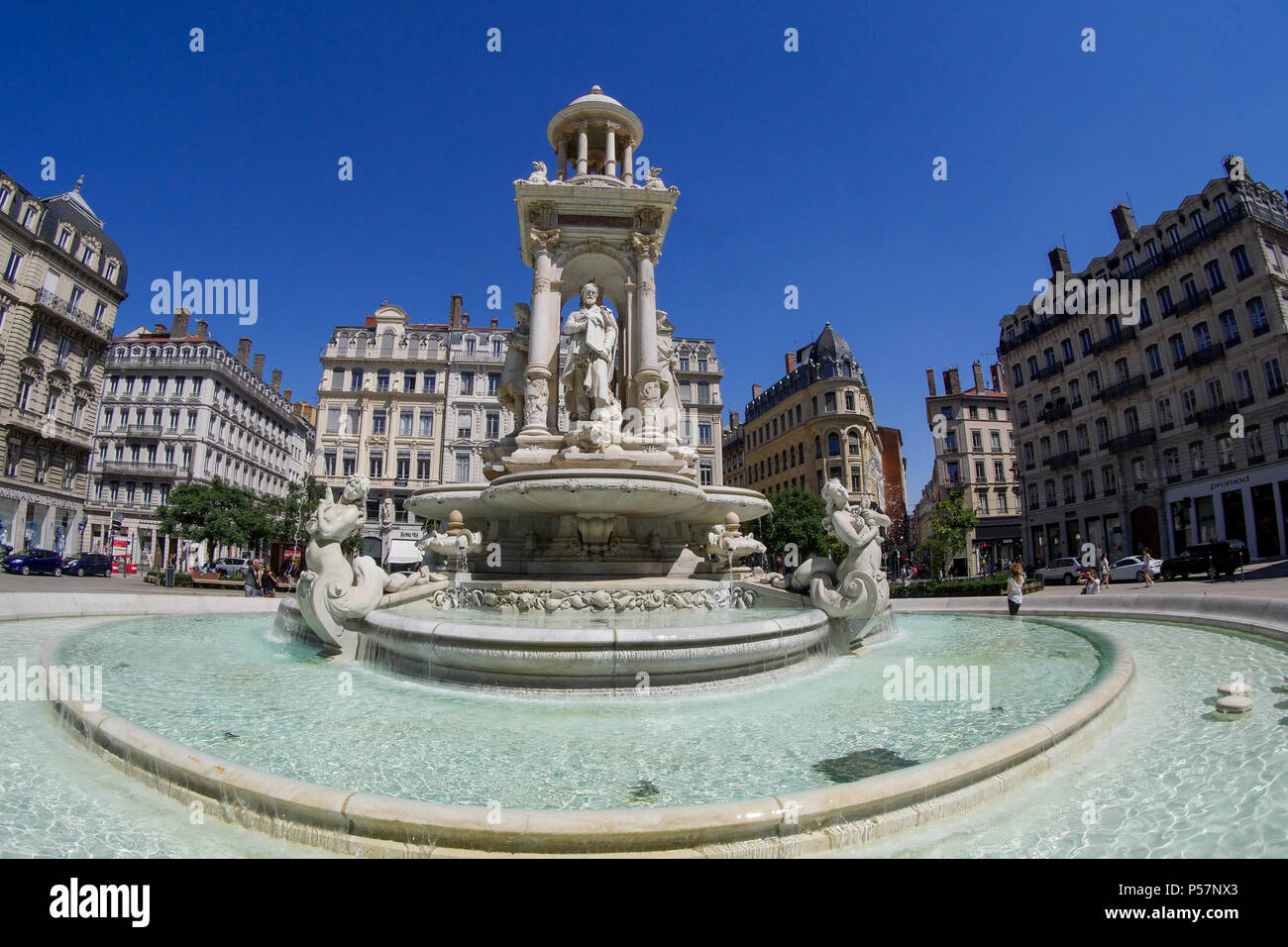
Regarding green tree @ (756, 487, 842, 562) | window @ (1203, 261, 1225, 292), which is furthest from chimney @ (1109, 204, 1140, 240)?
green tree @ (756, 487, 842, 562)

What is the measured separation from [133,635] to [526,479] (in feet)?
20.0

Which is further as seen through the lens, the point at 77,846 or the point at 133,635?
the point at 133,635

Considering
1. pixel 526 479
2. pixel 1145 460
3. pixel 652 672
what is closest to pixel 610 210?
pixel 526 479

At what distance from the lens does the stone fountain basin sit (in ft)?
27.5

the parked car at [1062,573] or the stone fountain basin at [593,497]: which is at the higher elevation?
the stone fountain basin at [593,497]

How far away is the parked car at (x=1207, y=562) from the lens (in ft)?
79.1

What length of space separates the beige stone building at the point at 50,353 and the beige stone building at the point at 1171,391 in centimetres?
6915

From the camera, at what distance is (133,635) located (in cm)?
877

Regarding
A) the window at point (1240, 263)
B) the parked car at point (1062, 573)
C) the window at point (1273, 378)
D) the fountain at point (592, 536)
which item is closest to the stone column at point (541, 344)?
the fountain at point (592, 536)

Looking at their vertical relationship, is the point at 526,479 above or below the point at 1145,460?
below

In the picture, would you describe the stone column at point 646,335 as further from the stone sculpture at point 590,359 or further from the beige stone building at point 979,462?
the beige stone building at point 979,462

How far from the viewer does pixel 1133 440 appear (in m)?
39.5

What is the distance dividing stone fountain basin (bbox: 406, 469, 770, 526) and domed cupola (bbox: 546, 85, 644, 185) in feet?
25.5
